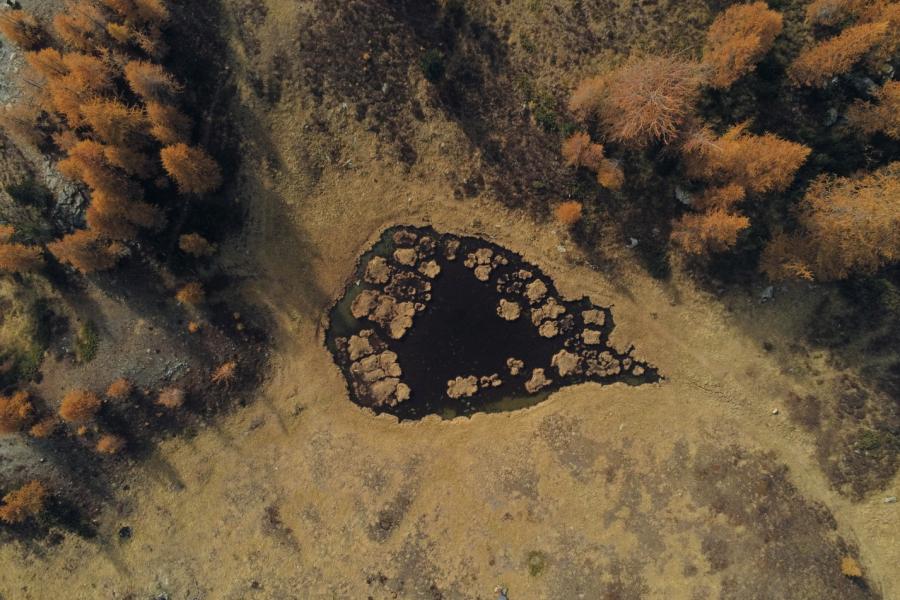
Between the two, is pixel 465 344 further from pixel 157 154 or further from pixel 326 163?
pixel 157 154

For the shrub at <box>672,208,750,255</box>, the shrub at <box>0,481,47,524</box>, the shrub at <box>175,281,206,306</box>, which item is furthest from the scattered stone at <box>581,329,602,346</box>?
the shrub at <box>0,481,47,524</box>

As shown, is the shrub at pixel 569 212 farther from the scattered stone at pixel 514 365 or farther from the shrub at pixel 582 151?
the scattered stone at pixel 514 365

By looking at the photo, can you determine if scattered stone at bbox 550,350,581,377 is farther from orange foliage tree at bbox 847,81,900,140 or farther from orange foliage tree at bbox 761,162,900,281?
orange foliage tree at bbox 847,81,900,140

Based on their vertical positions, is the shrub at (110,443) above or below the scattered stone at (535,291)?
below

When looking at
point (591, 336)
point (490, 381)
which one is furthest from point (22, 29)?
point (591, 336)

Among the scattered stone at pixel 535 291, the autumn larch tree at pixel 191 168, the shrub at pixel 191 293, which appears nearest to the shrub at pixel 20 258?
the shrub at pixel 191 293

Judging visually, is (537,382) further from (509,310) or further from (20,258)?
(20,258)
